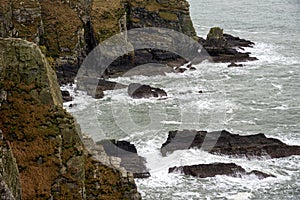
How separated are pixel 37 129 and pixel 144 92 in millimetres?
35655

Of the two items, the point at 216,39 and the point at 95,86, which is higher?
the point at 216,39

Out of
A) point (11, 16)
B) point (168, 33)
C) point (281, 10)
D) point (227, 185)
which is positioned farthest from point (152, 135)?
point (281, 10)

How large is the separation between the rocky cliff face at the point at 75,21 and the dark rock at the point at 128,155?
20.3 metres

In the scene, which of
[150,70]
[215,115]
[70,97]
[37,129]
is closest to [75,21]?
[150,70]

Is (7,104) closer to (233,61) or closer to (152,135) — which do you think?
(152,135)

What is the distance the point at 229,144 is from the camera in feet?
129

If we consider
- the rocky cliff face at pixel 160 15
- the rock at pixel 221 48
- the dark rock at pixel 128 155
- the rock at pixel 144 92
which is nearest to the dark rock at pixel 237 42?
the rock at pixel 221 48

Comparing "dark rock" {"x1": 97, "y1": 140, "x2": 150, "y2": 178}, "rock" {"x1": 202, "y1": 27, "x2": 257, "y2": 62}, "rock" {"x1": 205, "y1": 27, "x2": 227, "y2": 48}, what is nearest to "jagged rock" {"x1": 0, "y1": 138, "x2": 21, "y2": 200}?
"dark rock" {"x1": 97, "y1": 140, "x2": 150, "y2": 178}

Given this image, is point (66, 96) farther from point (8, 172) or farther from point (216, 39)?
point (8, 172)

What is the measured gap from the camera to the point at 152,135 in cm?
4325

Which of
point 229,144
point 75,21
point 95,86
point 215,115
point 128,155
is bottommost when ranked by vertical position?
point 95,86

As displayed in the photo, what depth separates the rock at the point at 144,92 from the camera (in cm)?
5554

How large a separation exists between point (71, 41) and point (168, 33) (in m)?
17.3

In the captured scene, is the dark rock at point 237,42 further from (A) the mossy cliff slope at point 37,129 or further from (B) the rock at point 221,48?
(A) the mossy cliff slope at point 37,129
